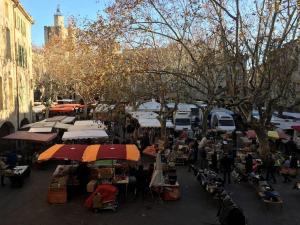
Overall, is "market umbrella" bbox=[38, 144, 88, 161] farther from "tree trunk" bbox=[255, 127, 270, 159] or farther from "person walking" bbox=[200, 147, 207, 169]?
"tree trunk" bbox=[255, 127, 270, 159]

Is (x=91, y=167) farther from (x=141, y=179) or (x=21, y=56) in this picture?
(x=21, y=56)

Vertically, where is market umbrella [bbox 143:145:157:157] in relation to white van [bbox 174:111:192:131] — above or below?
below

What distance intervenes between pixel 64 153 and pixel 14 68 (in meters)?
→ 17.2

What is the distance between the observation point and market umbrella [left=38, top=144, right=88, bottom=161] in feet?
49.3

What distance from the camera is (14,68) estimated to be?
100ft

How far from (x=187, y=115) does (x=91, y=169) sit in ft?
66.3

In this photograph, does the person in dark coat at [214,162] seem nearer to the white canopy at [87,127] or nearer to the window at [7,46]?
the white canopy at [87,127]

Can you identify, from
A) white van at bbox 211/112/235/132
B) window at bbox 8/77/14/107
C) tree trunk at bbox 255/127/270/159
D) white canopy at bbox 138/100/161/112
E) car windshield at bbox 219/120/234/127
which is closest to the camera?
tree trunk at bbox 255/127/270/159

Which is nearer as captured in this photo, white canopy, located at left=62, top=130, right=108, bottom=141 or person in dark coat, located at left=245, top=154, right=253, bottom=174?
person in dark coat, located at left=245, top=154, right=253, bottom=174

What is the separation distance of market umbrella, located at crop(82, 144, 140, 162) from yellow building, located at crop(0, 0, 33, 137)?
12.5 m

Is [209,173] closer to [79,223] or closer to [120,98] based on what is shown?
[79,223]

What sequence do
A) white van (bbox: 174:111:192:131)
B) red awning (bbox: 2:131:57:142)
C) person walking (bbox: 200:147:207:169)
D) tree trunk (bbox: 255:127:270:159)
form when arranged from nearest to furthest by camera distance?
tree trunk (bbox: 255:127:270:159)
person walking (bbox: 200:147:207:169)
red awning (bbox: 2:131:57:142)
white van (bbox: 174:111:192:131)

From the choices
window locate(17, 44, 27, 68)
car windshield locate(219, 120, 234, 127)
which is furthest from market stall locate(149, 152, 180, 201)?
window locate(17, 44, 27, 68)

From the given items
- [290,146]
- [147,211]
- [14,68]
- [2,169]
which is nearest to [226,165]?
[147,211]
